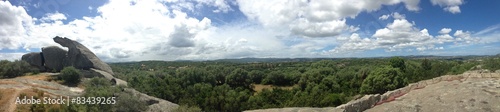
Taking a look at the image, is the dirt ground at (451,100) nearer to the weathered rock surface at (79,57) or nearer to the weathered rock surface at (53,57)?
the weathered rock surface at (79,57)

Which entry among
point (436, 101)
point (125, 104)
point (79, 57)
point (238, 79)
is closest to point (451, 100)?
point (436, 101)

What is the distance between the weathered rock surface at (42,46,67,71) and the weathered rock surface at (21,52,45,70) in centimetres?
185

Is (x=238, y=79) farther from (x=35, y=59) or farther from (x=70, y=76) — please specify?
(x=35, y=59)

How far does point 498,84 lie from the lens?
80.7ft

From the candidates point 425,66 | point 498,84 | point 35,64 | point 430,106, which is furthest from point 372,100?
point 425,66

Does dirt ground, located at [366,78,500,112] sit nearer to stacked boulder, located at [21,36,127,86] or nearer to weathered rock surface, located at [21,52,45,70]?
stacked boulder, located at [21,36,127,86]

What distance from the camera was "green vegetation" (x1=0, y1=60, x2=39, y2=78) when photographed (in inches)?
2815

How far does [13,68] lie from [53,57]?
1122cm

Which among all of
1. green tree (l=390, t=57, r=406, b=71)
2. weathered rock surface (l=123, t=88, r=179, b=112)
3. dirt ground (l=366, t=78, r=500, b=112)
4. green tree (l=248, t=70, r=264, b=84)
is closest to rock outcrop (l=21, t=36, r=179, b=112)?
weathered rock surface (l=123, t=88, r=179, b=112)

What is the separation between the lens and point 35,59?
3297 inches

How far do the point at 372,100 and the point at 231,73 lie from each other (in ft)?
300

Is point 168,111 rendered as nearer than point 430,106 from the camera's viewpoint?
No

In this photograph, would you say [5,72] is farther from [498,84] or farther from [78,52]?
[498,84]

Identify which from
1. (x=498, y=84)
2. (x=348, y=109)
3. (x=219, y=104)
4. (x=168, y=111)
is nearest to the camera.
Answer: (x=348, y=109)
